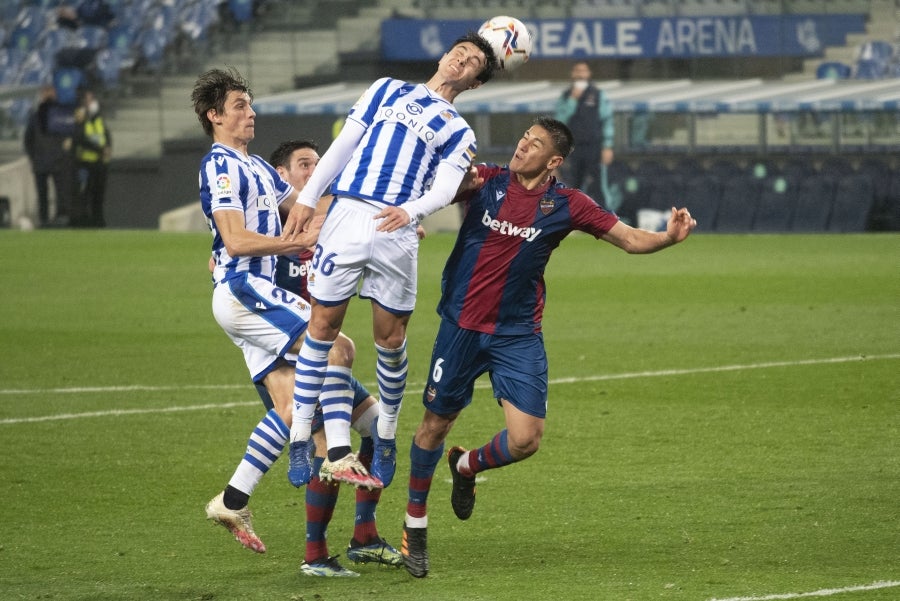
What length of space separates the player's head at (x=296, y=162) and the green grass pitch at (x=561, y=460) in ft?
5.39

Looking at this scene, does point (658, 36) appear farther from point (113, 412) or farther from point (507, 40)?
point (507, 40)

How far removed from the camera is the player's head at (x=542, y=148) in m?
6.64

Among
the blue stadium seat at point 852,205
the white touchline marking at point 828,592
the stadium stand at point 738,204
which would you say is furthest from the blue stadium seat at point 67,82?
the white touchline marking at point 828,592

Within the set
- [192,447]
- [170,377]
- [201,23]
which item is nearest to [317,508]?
[192,447]

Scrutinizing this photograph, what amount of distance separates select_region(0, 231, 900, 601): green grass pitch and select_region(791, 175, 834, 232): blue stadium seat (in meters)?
7.22

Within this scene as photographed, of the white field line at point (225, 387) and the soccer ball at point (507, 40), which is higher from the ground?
the soccer ball at point (507, 40)

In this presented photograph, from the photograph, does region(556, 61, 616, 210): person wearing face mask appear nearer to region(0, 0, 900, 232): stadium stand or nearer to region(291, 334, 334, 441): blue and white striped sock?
region(0, 0, 900, 232): stadium stand

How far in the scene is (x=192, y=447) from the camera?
9172 mm

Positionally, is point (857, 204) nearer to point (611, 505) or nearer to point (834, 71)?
point (834, 71)

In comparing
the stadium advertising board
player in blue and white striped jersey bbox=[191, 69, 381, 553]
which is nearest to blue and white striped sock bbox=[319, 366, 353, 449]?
player in blue and white striped jersey bbox=[191, 69, 381, 553]

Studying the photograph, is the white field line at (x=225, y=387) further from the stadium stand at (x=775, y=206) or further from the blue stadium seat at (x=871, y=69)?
the blue stadium seat at (x=871, y=69)

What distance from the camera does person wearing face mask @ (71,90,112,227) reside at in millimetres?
27594

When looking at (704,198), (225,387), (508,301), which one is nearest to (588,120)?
(704,198)

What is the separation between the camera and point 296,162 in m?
7.47
